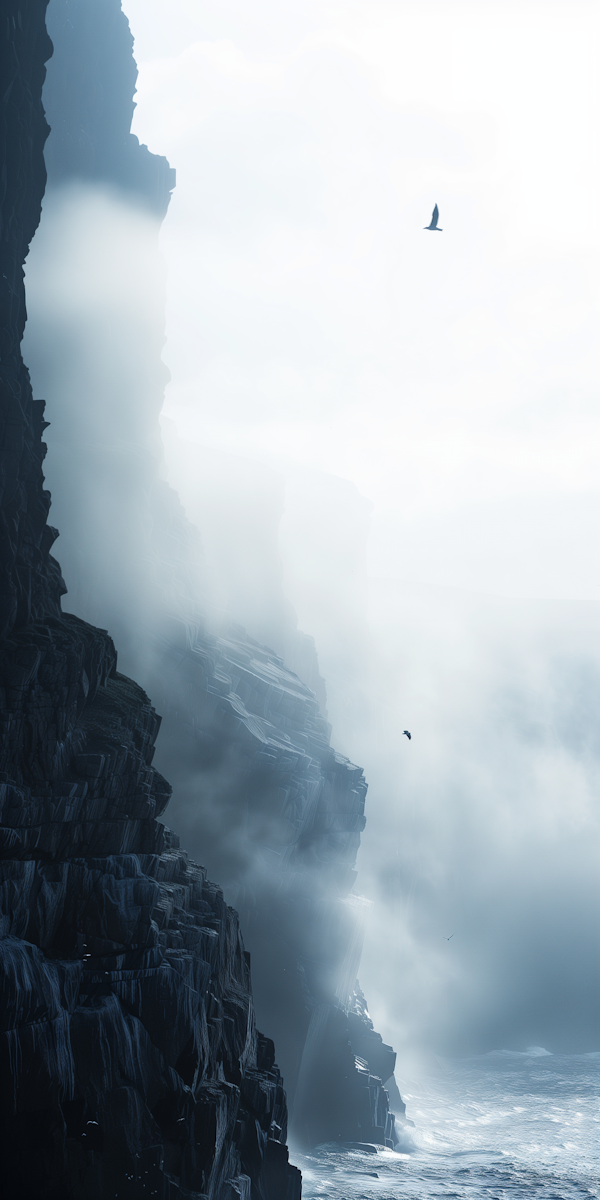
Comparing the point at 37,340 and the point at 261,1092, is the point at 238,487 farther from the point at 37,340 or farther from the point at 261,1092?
the point at 261,1092

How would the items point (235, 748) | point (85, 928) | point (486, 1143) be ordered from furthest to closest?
point (486, 1143), point (235, 748), point (85, 928)

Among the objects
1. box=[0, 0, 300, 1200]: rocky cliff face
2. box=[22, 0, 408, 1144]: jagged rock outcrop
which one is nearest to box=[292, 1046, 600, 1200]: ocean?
box=[22, 0, 408, 1144]: jagged rock outcrop

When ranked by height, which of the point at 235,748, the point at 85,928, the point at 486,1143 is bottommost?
the point at 486,1143

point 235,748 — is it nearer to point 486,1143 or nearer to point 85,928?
point 85,928

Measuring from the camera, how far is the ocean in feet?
309

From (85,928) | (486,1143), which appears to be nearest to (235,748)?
(85,928)

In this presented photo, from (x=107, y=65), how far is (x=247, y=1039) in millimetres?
140977

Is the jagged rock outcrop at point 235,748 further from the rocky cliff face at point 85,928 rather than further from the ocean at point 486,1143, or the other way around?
the rocky cliff face at point 85,928

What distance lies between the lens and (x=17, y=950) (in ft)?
115

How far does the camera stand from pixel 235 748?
107 m

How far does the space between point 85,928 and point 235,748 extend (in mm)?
65970

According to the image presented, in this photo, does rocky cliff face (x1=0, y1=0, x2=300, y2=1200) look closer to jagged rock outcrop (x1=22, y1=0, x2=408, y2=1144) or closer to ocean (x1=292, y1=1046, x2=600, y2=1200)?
jagged rock outcrop (x1=22, y1=0, x2=408, y2=1144)

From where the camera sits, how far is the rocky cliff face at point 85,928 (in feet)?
116

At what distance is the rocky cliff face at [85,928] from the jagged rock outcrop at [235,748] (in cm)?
4737
